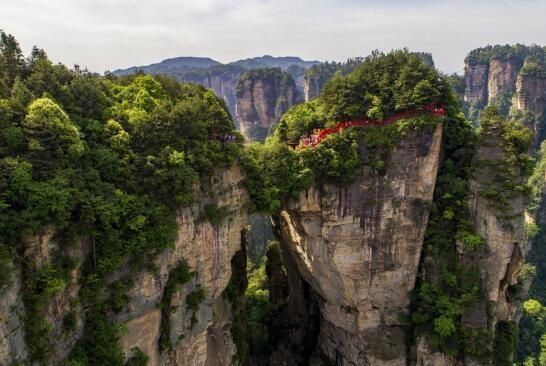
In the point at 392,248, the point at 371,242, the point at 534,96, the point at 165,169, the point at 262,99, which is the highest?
the point at 262,99

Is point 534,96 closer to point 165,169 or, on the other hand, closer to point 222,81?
point 165,169

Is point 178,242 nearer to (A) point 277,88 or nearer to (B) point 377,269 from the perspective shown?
(B) point 377,269

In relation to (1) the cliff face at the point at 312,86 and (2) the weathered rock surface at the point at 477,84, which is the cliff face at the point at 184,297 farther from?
(2) the weathered rock surface at the point at 477,84

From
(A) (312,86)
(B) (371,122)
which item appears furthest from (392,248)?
(A) (312,86)

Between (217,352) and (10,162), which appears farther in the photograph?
(217,352)

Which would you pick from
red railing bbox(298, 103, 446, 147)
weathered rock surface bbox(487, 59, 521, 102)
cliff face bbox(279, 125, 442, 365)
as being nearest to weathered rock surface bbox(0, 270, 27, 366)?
cliff face bbox(279, 125, 442, 365)

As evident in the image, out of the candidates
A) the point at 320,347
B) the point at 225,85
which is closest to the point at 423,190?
the point at 320,347

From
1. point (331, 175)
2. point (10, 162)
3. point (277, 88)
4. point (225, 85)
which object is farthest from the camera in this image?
point (225, 85)
